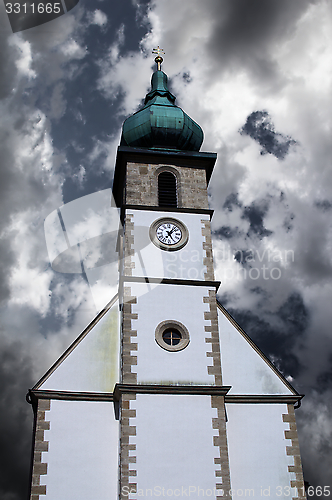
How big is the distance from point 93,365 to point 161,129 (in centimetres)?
945

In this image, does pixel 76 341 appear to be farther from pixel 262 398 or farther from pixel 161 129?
pixel 161 129

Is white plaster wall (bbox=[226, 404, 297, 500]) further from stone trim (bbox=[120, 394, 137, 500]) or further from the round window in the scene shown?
stone trim (bbox=[120, 394, 137, 500])

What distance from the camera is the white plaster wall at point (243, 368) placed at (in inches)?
699

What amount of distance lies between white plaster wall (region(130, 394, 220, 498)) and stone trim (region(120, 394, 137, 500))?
11cm

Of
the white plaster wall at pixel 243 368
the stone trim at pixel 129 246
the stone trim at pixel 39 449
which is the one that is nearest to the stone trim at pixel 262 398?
the white plaster wall at pixel 243 368

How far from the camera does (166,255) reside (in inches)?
751

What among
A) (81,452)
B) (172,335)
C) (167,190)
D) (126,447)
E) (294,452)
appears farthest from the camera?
(167,190)

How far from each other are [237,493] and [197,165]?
11.4 meters

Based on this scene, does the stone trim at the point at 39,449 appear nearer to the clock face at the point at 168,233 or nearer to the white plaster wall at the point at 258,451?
the white plaster wall at the point at 258,451

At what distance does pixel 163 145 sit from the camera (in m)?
21.9

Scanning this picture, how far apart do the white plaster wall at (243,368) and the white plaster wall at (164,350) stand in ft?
2.96

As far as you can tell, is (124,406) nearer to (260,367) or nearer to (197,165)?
(260,367)

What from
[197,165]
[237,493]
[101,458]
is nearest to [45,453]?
[101,458]

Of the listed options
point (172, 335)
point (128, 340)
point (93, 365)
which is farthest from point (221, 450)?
point (93, 365)
